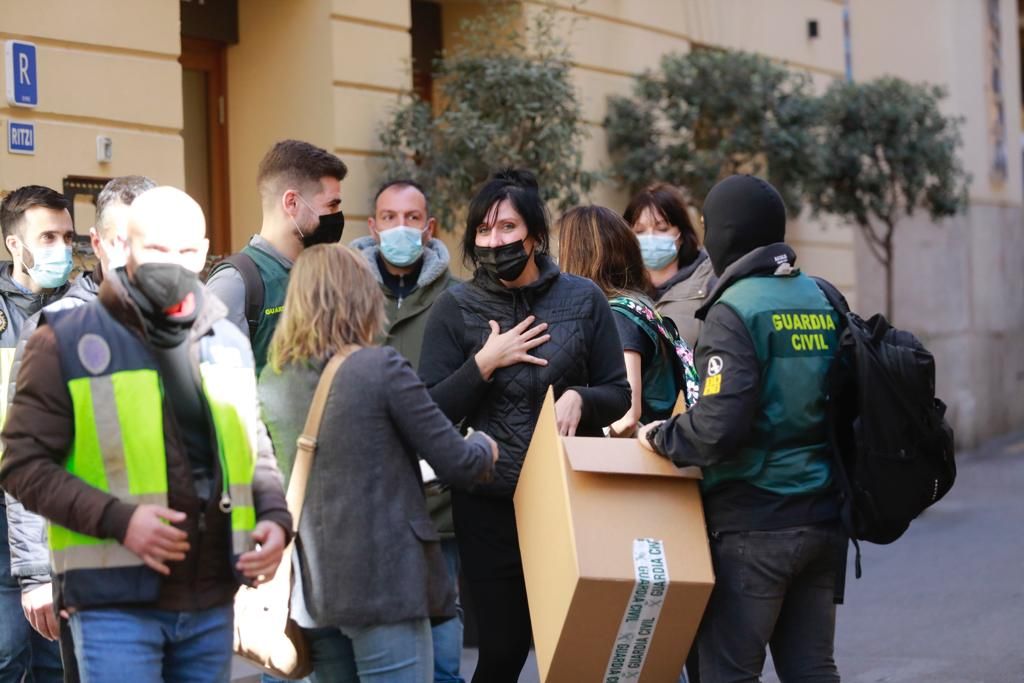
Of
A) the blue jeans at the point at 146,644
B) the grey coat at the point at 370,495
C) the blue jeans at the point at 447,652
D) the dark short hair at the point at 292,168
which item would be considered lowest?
the blue jeans at the point at 447,652

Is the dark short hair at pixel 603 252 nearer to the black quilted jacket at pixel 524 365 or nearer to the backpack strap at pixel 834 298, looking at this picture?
the black quilted jacket at pixel 524 365

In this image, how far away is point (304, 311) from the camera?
409 centimetres

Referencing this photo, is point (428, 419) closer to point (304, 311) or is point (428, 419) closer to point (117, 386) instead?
point (304, 311)

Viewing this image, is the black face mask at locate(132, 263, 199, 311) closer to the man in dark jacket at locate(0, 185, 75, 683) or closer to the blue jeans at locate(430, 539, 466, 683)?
the man in dark jacket at locate(0, 185, 75, 683)

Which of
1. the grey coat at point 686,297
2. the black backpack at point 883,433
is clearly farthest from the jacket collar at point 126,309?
the grey coat at point 686,297

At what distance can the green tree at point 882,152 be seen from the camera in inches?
549

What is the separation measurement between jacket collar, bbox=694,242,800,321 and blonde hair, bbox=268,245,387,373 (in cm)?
102

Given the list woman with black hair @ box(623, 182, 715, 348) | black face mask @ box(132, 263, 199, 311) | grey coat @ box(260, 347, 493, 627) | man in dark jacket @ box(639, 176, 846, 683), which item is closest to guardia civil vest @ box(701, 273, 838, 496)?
man in dark jacket @ box(639, 176, 846, 683)

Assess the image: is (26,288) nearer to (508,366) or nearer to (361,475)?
(508,366)

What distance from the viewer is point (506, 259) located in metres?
5.08

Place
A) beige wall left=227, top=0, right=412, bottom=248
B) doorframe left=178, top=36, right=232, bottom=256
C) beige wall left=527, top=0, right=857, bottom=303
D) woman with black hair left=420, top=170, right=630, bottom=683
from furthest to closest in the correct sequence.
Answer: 1. beige wall left=527, top=0, right=857, bottom=303
2. doorframe left=178, top=36, right=232, bottom=256
3. beige wall left=227, top=0, right=412, bottom=248
4. woman with black hair left=420, top=170, right=630, bottom=683

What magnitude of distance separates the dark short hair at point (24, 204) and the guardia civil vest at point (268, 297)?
0.76m

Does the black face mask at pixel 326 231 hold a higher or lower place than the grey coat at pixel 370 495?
higher

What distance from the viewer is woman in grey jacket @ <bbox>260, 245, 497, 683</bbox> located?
400cm
